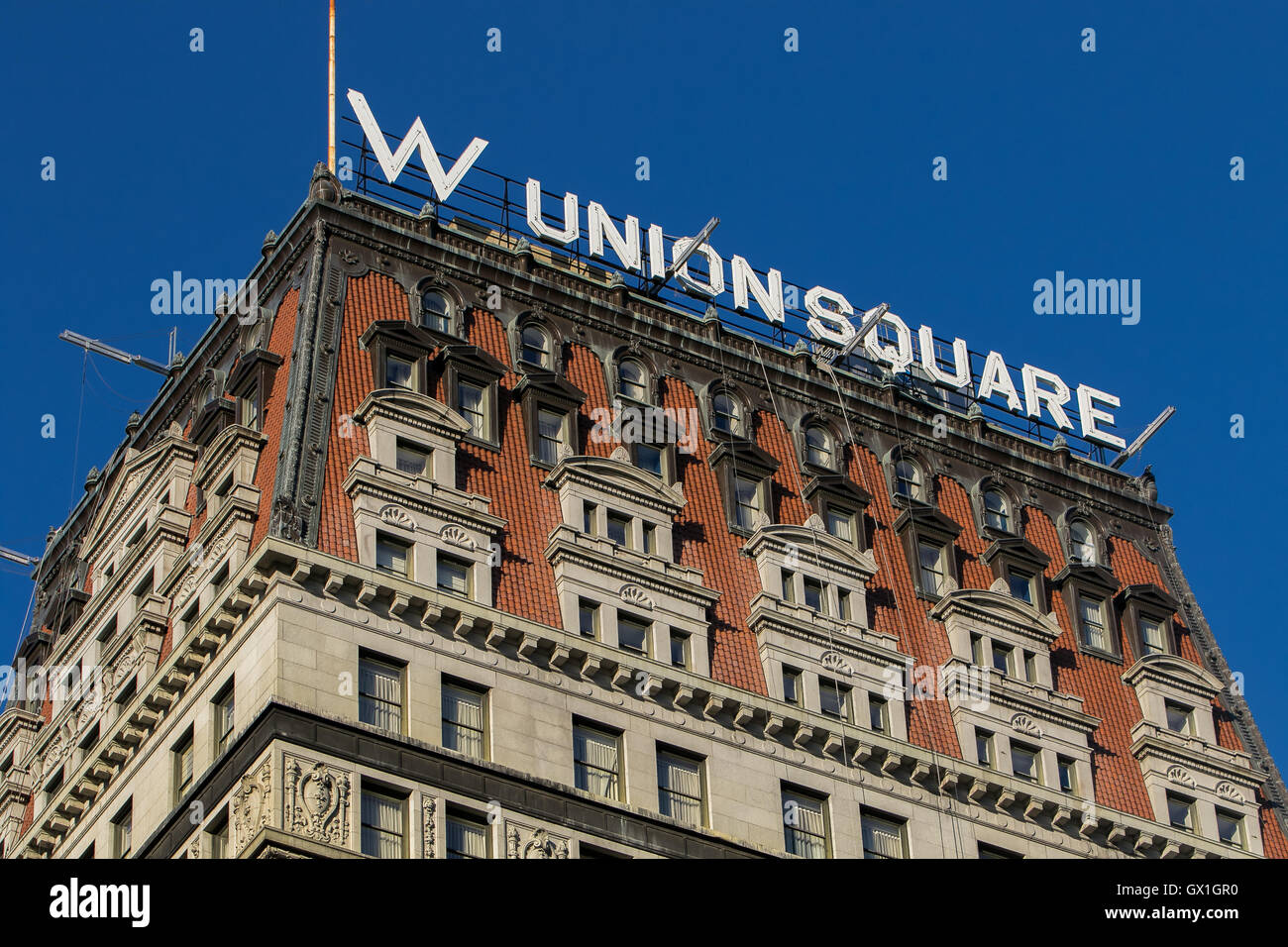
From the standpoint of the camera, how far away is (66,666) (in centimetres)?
9106

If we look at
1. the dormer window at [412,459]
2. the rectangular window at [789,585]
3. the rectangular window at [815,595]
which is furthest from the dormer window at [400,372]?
the rectangular window at [815,595]

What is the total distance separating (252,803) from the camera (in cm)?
7144

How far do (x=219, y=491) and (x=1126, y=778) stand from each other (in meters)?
33.9

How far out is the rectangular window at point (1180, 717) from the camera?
312ft

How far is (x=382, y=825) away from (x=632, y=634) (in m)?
13.6

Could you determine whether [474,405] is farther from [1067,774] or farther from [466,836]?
[1067,774]

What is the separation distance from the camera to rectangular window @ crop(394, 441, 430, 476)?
82938mm

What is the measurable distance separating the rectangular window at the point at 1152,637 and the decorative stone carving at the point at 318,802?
37894 millimetres

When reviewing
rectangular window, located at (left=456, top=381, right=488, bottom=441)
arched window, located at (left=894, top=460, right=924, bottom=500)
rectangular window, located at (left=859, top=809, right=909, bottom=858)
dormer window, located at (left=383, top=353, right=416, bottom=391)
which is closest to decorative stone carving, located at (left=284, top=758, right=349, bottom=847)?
rectangular window, located at (left=456, top=381, right=488, bottom=441)

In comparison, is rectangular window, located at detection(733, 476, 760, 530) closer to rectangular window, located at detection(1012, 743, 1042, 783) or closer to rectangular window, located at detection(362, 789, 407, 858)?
rectangular window, located at detection(1012, 743, 1042, 783)

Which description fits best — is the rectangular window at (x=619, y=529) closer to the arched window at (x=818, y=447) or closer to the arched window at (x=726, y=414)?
the arched window at (x=726, y=414)
